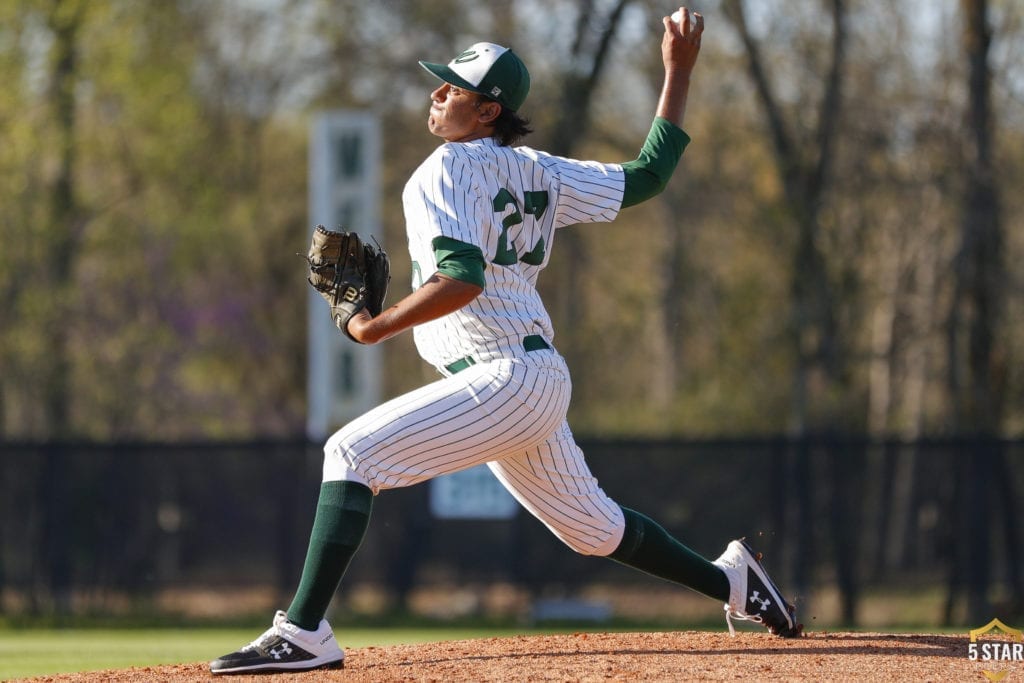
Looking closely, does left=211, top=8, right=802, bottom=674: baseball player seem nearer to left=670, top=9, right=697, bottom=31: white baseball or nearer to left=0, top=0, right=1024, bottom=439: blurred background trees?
left=670, top=9, right=697, bottom=31: white baseball

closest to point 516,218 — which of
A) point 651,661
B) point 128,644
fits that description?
point 651,661

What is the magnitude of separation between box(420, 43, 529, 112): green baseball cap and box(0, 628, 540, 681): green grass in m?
4.45

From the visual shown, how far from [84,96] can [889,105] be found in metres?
10.8

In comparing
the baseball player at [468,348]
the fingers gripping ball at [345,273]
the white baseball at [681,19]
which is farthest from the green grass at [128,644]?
the white baseball at [681,19]

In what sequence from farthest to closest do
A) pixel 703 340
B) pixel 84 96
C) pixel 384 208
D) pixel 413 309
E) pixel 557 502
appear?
1. pixel 703 340
2. pixel 384 208
3. pixel 84 96
4. pixel 557 502
5. pixel 413 309

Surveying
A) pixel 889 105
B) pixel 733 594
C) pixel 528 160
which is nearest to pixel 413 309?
pixel 528 160

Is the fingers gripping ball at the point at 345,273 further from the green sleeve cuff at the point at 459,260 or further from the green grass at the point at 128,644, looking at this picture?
the green grass at the point at 128,644

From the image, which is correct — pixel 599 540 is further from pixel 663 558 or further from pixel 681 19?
pixel 681 19

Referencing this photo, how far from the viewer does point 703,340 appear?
87.4ft

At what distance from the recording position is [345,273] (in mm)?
4602

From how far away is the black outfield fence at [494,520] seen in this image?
1382 centimetres

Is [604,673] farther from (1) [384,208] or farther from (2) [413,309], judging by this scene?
(1) [384,208]

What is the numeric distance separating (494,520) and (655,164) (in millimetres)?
9405

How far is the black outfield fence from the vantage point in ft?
45.3
